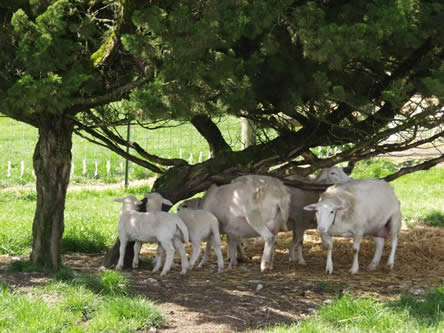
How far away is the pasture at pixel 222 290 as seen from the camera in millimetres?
6605

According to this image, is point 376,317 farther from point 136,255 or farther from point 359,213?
point 136,255

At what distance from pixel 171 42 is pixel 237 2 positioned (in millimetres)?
678

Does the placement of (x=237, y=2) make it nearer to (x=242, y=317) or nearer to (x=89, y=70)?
(x=89, y=70)

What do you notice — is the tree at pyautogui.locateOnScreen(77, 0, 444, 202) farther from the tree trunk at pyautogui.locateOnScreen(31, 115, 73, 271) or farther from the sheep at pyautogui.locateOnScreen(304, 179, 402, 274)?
the tree trunk at pyautogui.locateOnScreen(31, 115, 73, 271)

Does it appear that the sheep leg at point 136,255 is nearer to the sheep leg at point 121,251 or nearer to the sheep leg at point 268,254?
the sheep leg at point 121,251

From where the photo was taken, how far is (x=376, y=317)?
21.8 feet

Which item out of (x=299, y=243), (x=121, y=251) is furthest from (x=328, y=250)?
(x=121, y=251)

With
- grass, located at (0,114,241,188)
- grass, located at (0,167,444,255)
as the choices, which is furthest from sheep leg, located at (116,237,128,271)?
grass, located at (0,114,241,188)

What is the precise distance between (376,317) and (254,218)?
3.34 m

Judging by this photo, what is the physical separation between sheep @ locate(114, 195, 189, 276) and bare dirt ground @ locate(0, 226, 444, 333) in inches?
8.7

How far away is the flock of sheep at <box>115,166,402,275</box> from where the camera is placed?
Result: 927 centimetres

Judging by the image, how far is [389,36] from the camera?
24.3ft

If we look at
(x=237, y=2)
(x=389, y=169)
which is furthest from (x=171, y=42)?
(x=389, y=169)

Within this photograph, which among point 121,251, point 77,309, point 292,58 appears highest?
point 292,58
